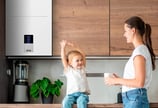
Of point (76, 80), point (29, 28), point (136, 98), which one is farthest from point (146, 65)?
point (29, 28)

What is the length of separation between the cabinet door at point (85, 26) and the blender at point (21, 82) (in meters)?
0.36

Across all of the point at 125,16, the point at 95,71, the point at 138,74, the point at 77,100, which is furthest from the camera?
the point at 95,71

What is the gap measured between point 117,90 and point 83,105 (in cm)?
105

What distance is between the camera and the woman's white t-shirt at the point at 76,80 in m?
2.80

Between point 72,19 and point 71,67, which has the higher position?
point 72,19

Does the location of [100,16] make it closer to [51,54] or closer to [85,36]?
[85,36]

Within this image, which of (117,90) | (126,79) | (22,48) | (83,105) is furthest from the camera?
(117,90)

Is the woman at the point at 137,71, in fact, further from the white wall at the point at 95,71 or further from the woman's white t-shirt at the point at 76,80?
the white wall at the point at 95,71

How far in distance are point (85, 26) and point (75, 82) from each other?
84cm

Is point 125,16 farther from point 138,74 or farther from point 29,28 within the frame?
point 138,74

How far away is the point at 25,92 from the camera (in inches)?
143

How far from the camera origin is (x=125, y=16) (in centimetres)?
351

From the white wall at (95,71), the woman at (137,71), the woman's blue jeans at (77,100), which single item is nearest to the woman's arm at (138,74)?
the woman at (137,71)

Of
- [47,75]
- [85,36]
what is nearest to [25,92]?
[47,75]
